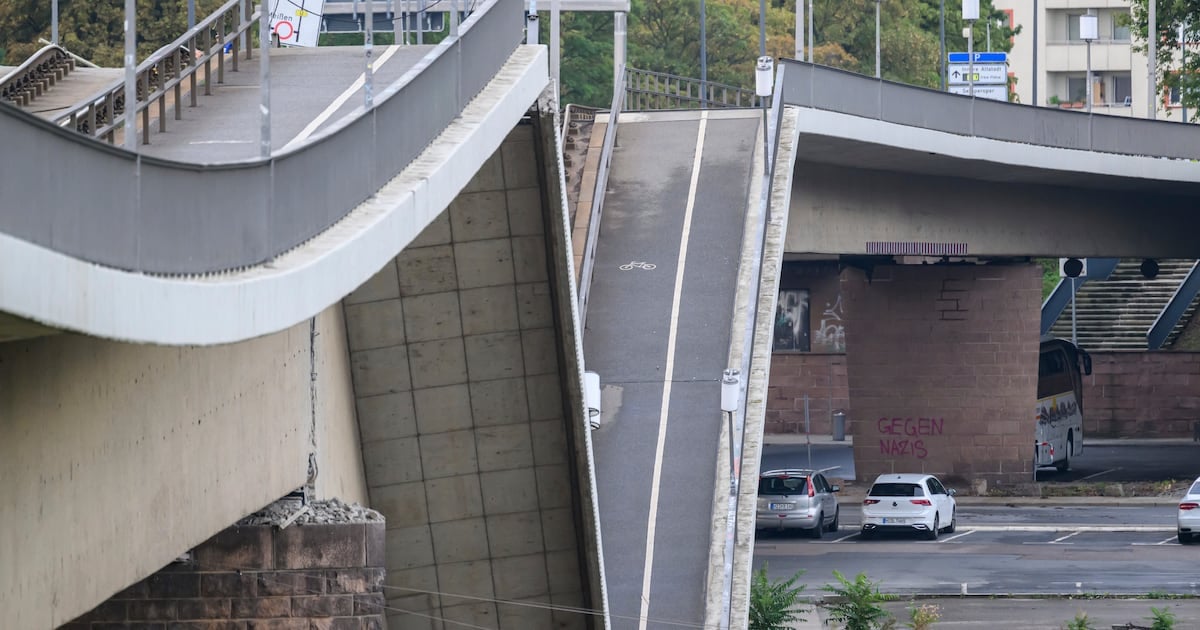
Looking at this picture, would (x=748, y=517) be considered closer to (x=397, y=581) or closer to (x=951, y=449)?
(x=397, y=581)

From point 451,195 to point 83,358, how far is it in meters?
5.33

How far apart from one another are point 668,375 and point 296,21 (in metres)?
8.75

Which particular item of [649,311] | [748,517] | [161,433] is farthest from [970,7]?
[161,433]

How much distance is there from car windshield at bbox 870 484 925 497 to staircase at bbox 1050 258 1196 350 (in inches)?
1245

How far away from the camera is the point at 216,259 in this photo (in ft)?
33.5

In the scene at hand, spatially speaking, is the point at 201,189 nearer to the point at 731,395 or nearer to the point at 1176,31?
the point at 731,395

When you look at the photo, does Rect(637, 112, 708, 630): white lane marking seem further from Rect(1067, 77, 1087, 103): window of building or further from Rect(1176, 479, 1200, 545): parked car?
Rect(1067, 77, 1087, 103): window of building

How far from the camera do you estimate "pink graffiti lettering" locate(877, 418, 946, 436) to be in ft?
156

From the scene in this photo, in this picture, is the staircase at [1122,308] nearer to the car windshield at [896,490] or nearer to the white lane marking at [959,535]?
the white lane marking at [959,535]

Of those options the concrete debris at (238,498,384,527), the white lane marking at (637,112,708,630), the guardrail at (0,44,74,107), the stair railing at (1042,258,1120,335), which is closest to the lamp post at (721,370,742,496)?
the white lane marking at (637,112,708,630)

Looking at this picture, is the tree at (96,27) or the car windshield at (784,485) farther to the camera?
the car windshield at (784,485)

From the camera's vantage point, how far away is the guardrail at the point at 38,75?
74.8 ft

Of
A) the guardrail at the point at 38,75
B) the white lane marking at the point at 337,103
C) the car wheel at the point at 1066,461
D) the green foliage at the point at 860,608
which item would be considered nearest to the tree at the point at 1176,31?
the car wheel at the point at 1066,461

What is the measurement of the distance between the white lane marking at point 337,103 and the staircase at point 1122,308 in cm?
5117
